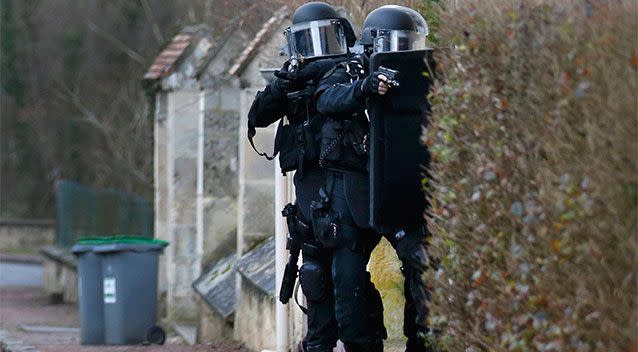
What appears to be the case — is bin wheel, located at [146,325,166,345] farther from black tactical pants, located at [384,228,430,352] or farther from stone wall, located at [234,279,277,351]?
black tactical pants, located at [384,228,430,352]

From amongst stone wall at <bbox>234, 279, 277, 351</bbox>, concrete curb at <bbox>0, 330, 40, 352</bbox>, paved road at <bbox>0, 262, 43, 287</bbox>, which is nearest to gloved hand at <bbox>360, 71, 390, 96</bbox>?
stone wall at <bbox>234, 279, 277, 351</bbox>

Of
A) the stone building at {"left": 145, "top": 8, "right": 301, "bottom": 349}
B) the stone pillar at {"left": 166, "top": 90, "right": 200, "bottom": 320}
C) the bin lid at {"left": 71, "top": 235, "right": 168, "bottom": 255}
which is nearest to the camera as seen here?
the stone building at {"left": 145, "top": 8, "right": 301, "bottom": 349}

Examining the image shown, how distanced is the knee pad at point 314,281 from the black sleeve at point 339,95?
2.72 feet

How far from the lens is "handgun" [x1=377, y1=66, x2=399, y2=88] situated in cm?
630

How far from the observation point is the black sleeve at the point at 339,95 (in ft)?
21.4

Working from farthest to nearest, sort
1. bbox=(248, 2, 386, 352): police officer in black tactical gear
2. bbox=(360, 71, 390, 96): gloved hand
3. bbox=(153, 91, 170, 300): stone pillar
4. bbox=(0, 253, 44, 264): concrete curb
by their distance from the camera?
bbox=(0, 253, 44, 264): concrete curb, bbox=(153, 91, 170, 300): stone pillar, bbox=(248, 2, 386, 352): police officer in black tactical gear, bbox=(360, 71, 390, 96): gloved hand

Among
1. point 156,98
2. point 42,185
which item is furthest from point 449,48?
point 42,185

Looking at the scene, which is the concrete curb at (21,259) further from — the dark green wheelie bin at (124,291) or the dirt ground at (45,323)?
the dark green wheelie bin at (124,291)

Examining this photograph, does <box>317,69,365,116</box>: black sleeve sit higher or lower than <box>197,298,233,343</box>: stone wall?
higher

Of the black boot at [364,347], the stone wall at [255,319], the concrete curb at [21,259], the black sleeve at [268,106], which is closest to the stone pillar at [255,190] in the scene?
the stone wall at [255,319]

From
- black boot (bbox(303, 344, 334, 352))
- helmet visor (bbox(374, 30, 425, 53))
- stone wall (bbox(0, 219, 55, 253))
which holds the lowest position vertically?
stone wall (bbox(0, 219, 55, 253))

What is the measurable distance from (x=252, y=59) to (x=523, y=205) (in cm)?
719

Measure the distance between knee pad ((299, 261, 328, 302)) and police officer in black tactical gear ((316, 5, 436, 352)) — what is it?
1.34ft

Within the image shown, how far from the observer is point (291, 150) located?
7.28 m
